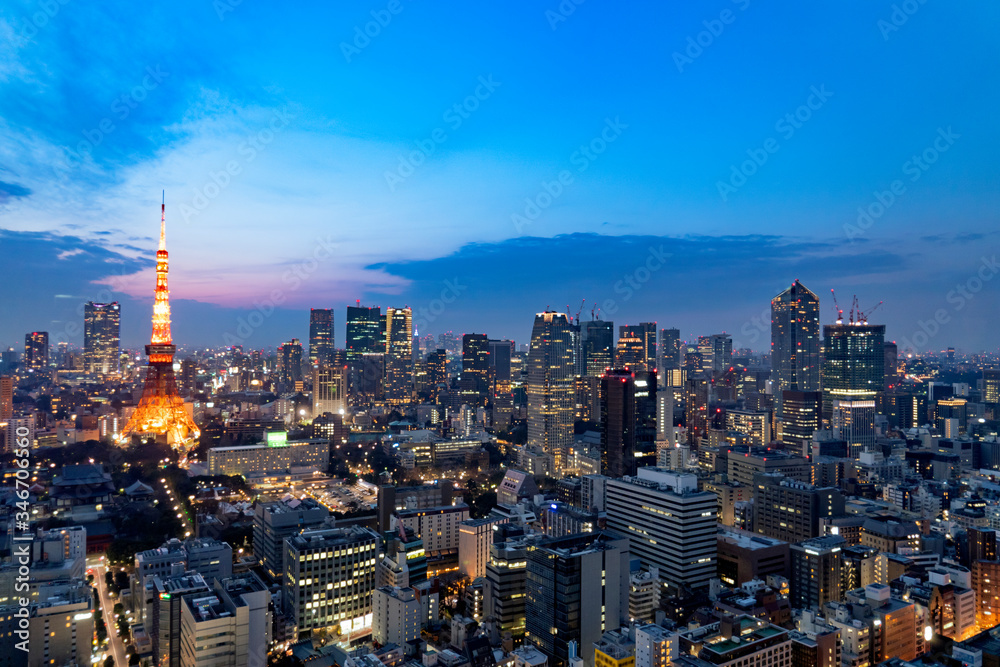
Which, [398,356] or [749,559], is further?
[398,356]

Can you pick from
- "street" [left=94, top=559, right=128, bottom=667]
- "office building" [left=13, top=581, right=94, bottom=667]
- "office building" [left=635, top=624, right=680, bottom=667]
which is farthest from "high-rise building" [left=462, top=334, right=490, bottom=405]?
"office building" [left=635, top=624, right=680, bottom=667]

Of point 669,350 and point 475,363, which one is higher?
point 669,350

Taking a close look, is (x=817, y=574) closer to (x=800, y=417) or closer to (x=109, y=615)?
(x=109, y=615)

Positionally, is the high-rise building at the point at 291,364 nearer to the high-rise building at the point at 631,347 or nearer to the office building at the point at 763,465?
the high-rise building at the point at 631,347

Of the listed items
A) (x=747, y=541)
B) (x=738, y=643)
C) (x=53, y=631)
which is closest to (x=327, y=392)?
(x=747, y=541)

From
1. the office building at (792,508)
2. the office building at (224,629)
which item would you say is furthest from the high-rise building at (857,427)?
the office building at (224,629)

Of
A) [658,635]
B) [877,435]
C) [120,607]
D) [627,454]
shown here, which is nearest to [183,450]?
[120,607]
